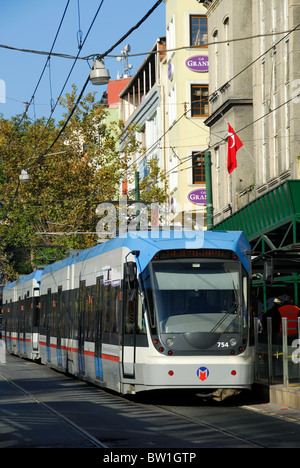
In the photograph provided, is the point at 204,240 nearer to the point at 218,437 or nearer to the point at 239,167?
the point at 218,437

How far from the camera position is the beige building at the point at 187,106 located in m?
50.5

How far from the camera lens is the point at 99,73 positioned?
1953cm

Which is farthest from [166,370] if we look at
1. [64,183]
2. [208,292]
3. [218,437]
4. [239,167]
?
[64,183]

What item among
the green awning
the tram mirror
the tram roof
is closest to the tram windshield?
the tram roof

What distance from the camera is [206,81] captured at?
51.4 meters

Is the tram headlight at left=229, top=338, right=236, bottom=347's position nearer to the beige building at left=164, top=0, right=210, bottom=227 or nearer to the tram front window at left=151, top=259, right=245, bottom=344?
the tram front window at left=151, top=259, right=245, bottom=344

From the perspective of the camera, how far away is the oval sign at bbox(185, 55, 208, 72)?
5084 centimetres

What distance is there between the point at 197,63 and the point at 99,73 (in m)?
32.1

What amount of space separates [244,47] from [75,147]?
1293cm

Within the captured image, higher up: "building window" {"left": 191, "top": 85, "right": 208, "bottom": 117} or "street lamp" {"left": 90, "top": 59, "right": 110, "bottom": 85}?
"building window" {"left": 191, "top": 85, "right": 208, "bottom": 117}

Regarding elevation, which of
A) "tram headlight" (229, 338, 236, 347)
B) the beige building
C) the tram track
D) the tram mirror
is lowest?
the tram track

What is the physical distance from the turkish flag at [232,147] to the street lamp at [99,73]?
13922 millimetres

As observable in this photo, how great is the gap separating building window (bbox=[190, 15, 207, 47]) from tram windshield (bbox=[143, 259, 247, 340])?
36728 millimetres

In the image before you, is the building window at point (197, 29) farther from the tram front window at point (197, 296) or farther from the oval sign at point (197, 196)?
the tram front window at point (197, 296)
